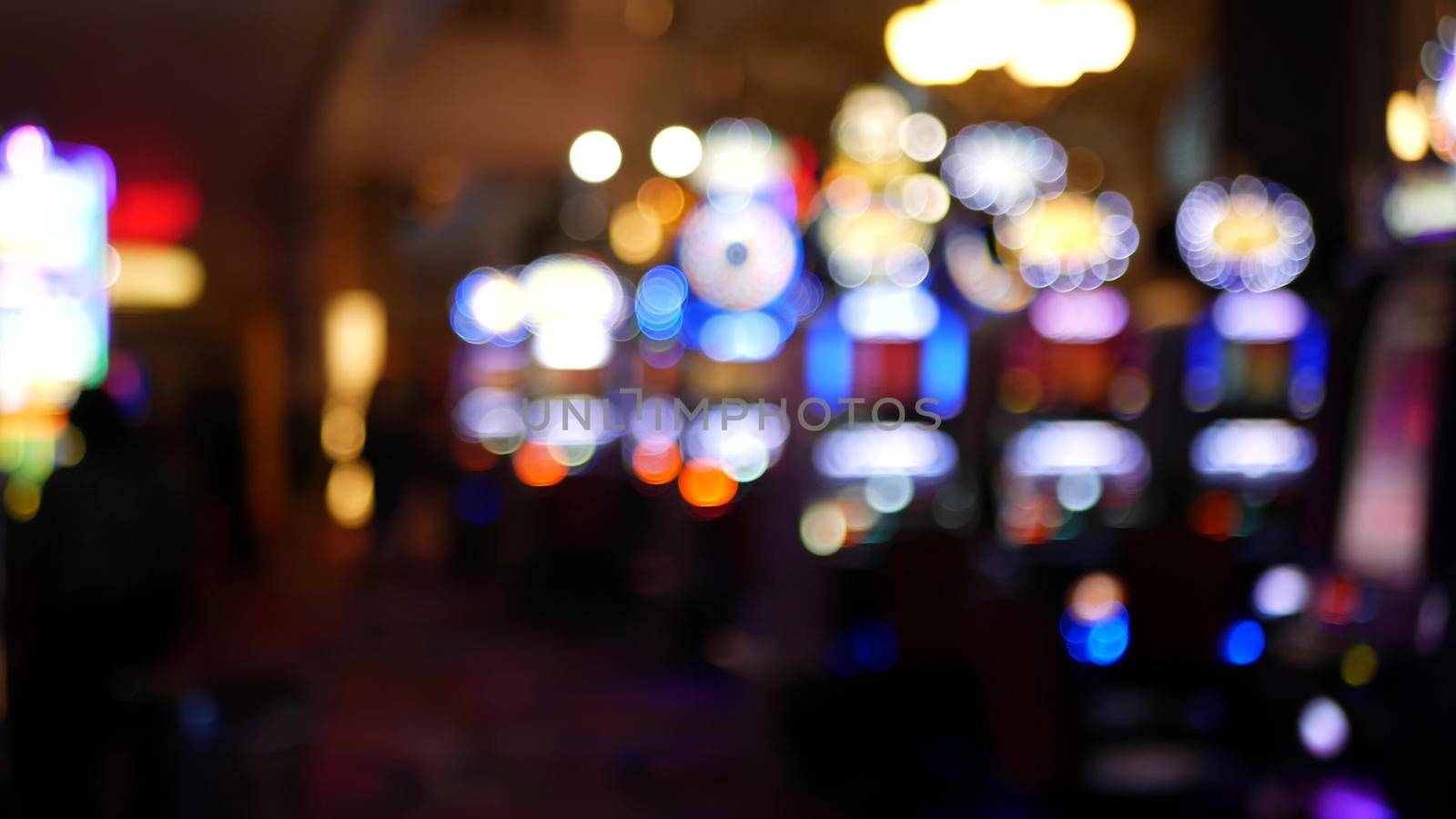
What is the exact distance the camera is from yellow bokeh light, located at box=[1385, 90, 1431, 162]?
7.72ft

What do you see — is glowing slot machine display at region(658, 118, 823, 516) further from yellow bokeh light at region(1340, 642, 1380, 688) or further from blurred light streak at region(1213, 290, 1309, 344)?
yellow bokeh light at region(1340, 642, 1380, 688)

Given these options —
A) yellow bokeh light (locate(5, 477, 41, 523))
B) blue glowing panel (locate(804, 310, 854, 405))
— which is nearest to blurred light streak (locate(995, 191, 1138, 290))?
blue glowing panel (locate(804, 310, 854, 405))

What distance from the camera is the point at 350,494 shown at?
4.38 meters

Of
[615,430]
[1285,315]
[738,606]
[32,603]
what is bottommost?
[738,606]

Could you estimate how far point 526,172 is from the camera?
4.30m

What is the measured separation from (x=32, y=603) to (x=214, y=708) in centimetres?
46

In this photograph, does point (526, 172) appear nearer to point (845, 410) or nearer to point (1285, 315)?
point (845, 410)

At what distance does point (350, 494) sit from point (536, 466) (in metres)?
0.75

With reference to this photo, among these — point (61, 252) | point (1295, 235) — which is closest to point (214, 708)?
point (61, 252)

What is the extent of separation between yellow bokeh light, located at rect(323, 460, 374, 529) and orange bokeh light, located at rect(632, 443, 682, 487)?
1.15 meters

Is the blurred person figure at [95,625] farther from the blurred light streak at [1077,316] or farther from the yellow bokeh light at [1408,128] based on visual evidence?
the blurred light streak at [1077,316]

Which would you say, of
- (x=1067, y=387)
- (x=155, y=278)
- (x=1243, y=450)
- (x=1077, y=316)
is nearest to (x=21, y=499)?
(x=155, y=278)

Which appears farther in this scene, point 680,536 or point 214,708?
point 680,536

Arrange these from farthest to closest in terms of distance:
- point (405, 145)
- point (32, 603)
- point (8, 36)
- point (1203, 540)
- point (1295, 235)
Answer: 1. point (1295, 235)
2. point (405, 145)
3. point (1203, 540)
4. point (8, 36)
5. point (32, 603)
